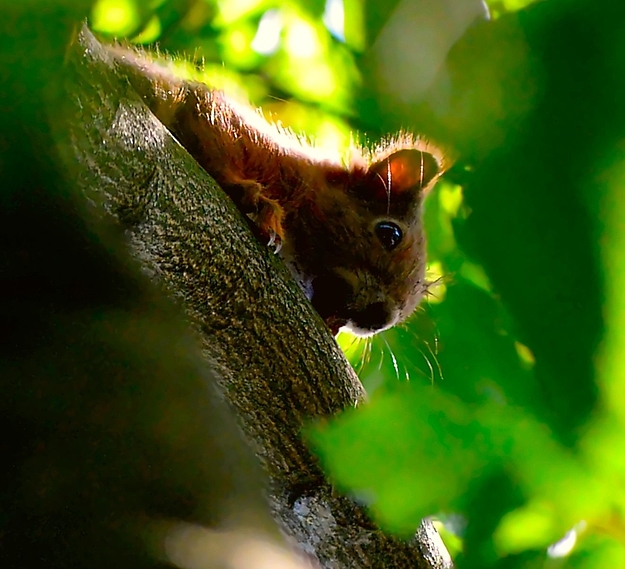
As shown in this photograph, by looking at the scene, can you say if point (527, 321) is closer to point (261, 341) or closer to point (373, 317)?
point (261, 341)

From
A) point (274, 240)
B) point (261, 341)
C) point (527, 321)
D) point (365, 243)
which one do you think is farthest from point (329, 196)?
point (527, 321)

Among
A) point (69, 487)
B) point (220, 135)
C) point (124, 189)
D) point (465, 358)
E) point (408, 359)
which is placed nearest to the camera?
point (465, 358)

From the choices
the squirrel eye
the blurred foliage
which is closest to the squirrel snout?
the squirrel eye

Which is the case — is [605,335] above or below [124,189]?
below

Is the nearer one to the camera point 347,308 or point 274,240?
point 274,240

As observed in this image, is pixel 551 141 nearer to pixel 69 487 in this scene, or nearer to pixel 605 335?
pixel 605 335

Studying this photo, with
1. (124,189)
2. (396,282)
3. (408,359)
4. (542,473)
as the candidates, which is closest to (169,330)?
(124,189)

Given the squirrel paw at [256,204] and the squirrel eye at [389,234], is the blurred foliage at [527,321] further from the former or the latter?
the squirrel eye at [389,234]

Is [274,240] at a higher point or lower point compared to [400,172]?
lower
